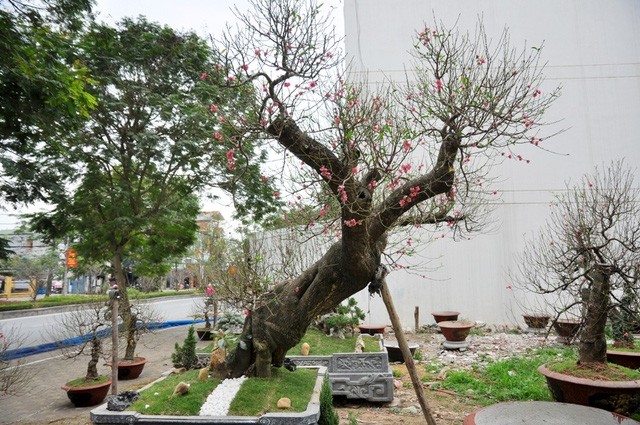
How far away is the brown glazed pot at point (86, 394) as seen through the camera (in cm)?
623

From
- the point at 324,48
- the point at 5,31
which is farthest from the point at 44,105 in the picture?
the point at 324,48

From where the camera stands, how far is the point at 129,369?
26.3 feet

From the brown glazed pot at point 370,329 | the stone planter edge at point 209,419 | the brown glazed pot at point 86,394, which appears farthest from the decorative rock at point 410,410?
the brown glazed pot at point 86,394

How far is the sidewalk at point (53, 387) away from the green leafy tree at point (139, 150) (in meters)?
1.16

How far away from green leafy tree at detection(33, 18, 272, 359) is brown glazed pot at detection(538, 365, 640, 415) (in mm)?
6557

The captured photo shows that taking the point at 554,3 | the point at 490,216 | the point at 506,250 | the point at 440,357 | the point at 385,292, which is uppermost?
the point at 554,3

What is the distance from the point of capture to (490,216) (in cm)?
1203

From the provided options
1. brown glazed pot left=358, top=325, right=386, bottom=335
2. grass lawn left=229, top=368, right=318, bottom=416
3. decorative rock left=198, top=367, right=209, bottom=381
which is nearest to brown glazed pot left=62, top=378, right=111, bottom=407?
decorative rock left=198, top=367, right=209, bottom=381

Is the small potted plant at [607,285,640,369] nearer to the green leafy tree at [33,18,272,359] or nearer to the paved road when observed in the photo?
the green leafy tree at [33,18,272,359]

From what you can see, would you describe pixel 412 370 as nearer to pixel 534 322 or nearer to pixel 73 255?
pixel 534 322

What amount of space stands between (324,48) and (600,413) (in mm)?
3565

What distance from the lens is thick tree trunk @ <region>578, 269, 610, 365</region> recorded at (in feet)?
16.0

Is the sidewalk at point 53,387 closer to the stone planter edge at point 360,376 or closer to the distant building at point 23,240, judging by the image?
the distant building at point 23,240

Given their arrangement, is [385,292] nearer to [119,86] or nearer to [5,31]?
[5,31]
